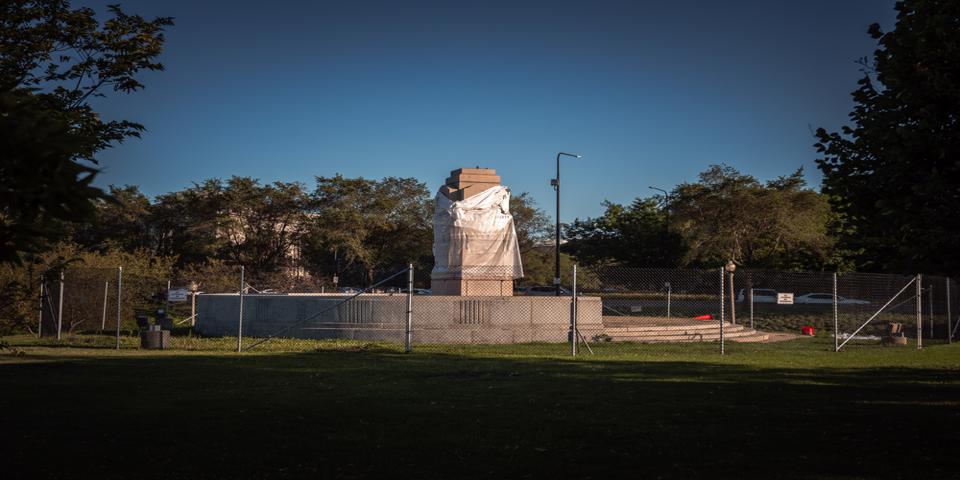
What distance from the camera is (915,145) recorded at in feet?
31.7

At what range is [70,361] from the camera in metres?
16.8

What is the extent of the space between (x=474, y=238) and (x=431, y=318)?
453 centimetres

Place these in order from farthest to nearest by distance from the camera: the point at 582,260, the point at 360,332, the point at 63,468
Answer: the point at 582,260, the point at 360,332, the point at 63,468

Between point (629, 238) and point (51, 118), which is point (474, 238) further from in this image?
point (629, 238)

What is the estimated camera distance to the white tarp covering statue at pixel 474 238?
1025 inches

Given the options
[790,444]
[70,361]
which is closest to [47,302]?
[70,361]

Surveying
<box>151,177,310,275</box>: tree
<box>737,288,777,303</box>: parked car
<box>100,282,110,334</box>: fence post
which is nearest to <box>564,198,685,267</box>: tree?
<box>737,288,777,303</box>: parked car

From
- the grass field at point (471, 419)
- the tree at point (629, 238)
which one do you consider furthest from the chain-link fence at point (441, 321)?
the tree at point (629, 238)

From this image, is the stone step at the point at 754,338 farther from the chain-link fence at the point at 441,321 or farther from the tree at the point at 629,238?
the tree at the point at 629,238

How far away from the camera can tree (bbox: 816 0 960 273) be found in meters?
9.56

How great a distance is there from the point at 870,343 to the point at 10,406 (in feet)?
71.8

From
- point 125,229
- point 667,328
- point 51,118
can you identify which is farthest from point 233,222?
point 51,118

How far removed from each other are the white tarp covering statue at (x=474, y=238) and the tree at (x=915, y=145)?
15344 millimetres

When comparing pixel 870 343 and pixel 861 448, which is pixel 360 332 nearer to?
pixel 870 343
